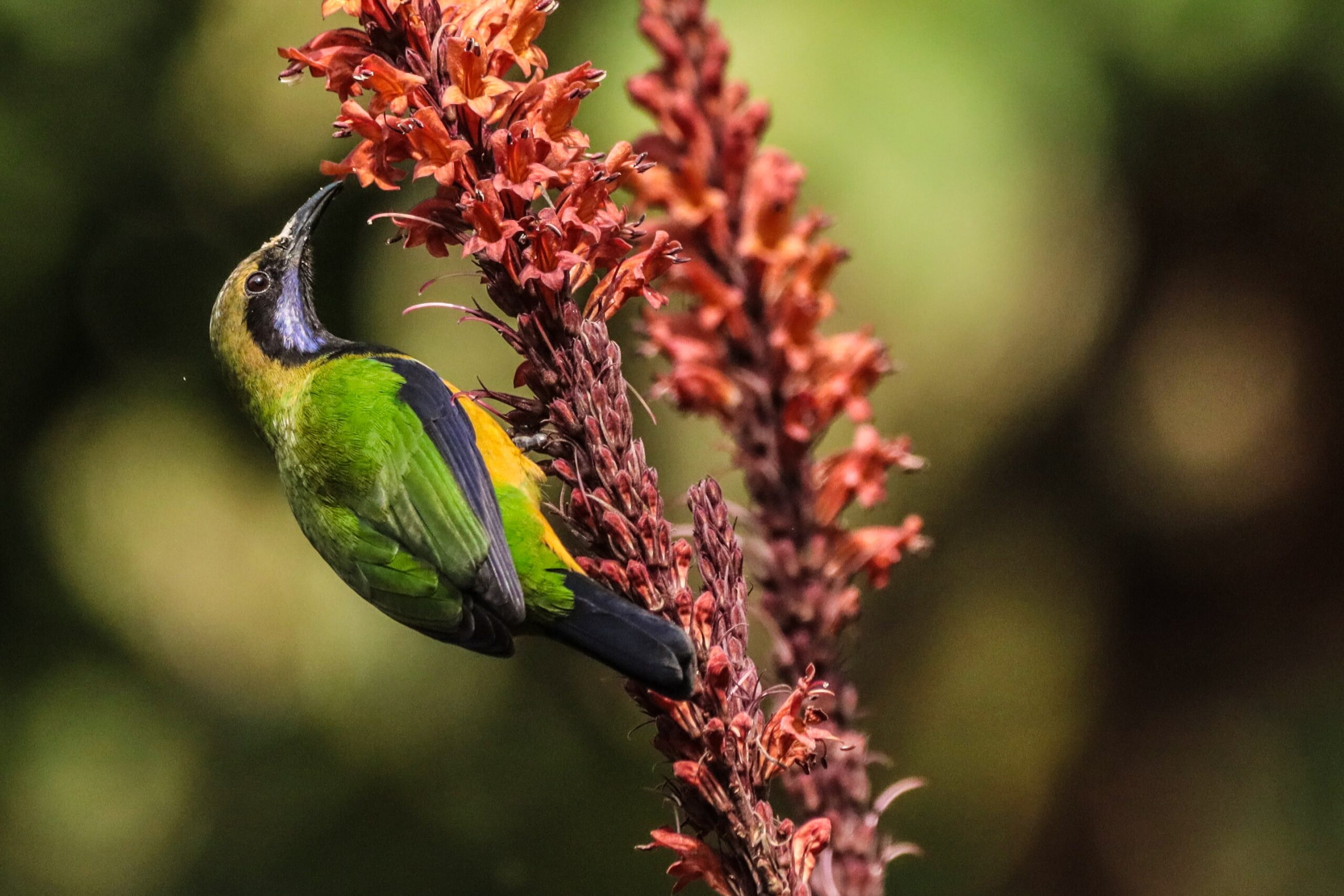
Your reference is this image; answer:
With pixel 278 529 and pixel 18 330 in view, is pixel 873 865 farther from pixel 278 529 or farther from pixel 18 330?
pixel 18 330

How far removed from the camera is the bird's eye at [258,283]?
164 inches

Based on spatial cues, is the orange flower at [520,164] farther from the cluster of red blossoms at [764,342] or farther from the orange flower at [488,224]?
the cluster of red blossoms at [764,342]

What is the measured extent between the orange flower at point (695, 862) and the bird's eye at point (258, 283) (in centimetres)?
255

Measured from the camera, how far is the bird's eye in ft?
13.7

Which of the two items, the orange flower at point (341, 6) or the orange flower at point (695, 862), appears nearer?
the orange flower at point (695, 862)

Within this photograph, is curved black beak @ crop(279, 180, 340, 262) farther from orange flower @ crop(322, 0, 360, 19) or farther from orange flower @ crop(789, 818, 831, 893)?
orange flower @ crop(789, 818, 831, 893)

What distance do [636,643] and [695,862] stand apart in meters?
0.40

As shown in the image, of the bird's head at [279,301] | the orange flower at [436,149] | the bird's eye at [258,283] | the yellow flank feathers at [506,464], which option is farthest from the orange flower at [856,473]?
the bird's eye at [258,283]

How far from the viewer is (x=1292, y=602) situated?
6.90m

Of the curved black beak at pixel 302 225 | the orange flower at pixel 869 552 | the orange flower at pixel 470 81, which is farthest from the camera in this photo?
the curved black beak at pixel 302 225

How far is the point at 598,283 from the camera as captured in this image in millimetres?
2668

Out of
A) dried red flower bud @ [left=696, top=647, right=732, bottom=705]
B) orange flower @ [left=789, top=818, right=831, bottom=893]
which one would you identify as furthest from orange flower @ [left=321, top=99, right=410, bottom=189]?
orange flower @ [left=789, top=818, right=831, bottom=893]

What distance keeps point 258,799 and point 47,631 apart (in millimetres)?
1393

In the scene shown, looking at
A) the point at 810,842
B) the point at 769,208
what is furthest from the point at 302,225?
the point at 810,842
